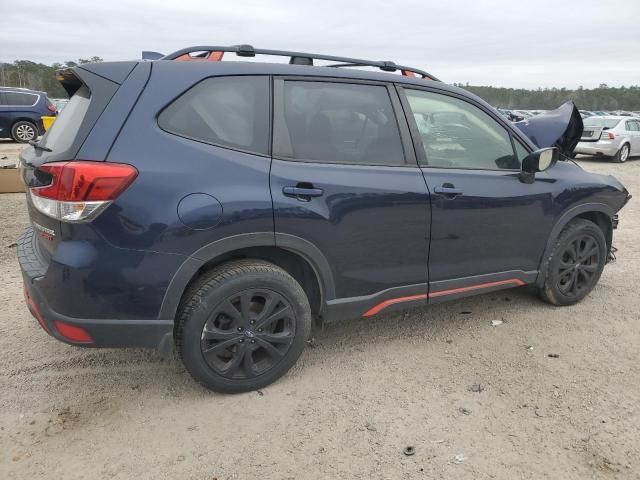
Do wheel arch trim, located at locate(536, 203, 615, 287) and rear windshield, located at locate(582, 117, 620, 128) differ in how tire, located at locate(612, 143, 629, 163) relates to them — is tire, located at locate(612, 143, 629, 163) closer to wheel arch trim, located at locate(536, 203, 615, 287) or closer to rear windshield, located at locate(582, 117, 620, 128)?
rear windshield, located at locate(582, 117, 620, 128)

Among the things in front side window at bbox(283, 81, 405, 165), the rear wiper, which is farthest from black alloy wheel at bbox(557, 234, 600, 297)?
the rear wiper

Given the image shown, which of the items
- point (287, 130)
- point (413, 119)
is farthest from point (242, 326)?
point (413, 119)

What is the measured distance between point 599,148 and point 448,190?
14683 millimetres

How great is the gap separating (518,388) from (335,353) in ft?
3.67

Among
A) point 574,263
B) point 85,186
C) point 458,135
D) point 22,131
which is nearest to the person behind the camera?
point 85,186

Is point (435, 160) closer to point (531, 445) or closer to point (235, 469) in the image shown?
point (531, 445)

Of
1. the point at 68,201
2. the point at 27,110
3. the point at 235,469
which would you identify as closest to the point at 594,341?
the point at 235,469

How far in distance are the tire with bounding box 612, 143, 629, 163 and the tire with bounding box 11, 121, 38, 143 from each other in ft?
59.8

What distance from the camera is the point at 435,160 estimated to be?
3172mm

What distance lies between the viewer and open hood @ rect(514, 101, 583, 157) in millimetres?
4227

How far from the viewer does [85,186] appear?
88.5 inches

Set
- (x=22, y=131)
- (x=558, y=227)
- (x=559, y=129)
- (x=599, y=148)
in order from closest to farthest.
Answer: (x=558, y=227) → (x=559, y=129) → (x=599, y=148) → (x=22, y=131)

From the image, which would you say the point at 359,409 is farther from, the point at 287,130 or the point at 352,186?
the point at 287,130

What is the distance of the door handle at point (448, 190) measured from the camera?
3.08 m
